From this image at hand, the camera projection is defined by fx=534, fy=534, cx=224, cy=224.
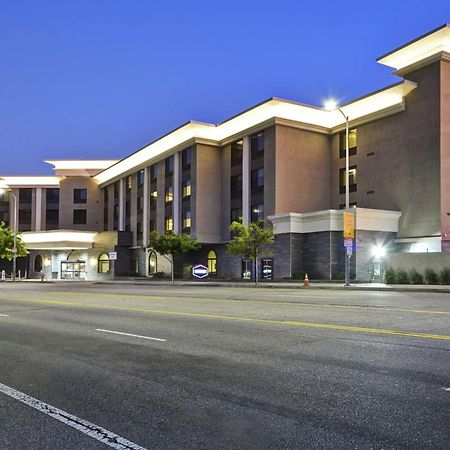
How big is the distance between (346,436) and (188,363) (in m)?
3.77

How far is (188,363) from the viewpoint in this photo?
8.03 m

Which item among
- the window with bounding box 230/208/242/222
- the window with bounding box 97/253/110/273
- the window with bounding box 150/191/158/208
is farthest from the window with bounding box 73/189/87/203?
the window with bounding box 230/208/242/222

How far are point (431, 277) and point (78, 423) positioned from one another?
29280mm

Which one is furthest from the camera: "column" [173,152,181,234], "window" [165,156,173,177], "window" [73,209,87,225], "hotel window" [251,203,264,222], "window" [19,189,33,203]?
"window" [19,189,33,203]

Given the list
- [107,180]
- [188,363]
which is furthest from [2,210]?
[188,363]

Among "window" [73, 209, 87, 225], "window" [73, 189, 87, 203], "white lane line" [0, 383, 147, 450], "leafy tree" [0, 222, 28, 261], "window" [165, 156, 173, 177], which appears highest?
"window" [165, 156, 173, 177]

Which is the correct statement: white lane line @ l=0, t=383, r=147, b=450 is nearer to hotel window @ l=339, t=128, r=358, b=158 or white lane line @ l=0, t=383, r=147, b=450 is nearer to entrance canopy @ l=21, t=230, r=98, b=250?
hotel window @ l=339, t=128, r=358, b=158

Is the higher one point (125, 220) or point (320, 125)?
point (320, 125)

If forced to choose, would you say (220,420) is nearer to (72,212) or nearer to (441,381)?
(441,381)

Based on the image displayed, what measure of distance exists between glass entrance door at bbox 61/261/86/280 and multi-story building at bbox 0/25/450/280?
6.58ft

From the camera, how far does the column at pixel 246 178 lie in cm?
5044

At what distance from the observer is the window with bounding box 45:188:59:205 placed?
8788 centimetres

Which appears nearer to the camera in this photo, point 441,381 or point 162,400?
point 162,400

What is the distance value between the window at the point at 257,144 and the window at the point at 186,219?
10227mm
